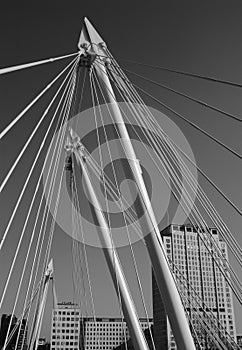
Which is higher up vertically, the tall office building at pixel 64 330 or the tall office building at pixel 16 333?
the tall office building at pixel 64 330

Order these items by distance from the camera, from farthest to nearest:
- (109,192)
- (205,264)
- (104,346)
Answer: (104,346)
(205,264)
(109,192)

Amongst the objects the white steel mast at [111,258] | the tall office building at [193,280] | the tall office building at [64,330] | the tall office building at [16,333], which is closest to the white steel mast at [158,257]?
the tall office building at [16,333]

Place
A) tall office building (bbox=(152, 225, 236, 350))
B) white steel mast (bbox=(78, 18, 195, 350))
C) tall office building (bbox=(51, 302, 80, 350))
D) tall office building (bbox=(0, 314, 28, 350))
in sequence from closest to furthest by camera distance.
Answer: white steel mast (bbox=(78, 18, 195, 350)) < tall office building (bbox=(0, 314, 28, 350)) < tall office building (bbox=(51, 302, 80, 350)) < tall office building (bbox=(152, 225, 236, 350))

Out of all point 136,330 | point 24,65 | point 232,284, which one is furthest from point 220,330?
point 24,65

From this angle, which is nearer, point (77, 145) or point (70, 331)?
point (77, 145)

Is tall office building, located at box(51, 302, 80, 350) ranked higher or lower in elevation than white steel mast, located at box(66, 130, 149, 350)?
higher

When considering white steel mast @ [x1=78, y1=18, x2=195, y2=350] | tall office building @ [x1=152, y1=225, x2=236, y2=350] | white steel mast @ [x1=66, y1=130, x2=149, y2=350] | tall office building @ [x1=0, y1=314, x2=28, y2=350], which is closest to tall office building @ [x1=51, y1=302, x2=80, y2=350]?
tall office building @ [x1=152, y1=225, x2=236, y2=350]

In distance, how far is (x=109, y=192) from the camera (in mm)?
14992

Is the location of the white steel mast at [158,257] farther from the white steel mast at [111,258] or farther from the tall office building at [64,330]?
the tall office building at [64,330]

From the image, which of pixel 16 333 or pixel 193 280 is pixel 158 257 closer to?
pixel 16 333

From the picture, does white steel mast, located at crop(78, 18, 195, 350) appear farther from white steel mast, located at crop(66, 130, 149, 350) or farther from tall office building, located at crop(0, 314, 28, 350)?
white steel mast, located at crop(66, 130, 149, 350)

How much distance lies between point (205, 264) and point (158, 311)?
1962 centimetres

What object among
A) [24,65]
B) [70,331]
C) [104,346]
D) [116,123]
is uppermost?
[104,346]

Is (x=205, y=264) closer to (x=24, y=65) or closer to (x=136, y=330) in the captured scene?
(x=136, y=330)
